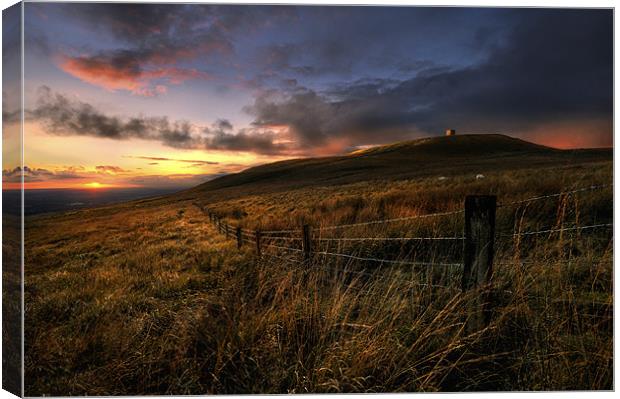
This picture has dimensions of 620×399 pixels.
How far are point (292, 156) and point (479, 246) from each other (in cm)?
308

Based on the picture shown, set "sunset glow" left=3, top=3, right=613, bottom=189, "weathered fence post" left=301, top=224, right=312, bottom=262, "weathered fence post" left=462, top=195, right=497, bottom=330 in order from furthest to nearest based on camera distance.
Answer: "weathered fence post" left=301, top=224, right=312, bottom=262, "sunset glow" left=3, top=3, right=613, bottom=189, "weathered fence post" left=462, top=195, right=497, bottom=330

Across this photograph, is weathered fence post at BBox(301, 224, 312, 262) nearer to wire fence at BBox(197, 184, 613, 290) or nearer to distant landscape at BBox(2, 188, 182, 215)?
wire fence at BBox(197, 184, 613, 290)

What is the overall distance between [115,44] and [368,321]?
3.95m

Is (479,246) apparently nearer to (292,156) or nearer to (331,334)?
(331,334)

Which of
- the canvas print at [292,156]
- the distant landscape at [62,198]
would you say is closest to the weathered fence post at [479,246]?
the canvas print at [292,156]

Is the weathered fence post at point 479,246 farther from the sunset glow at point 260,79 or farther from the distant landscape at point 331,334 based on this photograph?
the sunset glow at point 260,79

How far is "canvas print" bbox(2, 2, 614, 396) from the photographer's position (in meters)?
2.92

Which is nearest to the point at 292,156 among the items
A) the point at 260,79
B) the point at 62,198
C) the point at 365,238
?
the point at 260,79

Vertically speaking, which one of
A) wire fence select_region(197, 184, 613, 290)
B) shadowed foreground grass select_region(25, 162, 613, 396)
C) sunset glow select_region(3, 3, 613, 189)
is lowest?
shadowed foreground grass select_region(25, 162, 613, 396)

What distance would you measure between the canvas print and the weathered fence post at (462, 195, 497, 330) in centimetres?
1

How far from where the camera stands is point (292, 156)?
5.32 meters

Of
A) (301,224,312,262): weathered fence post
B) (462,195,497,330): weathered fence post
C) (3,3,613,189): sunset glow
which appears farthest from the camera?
(301,224,312,262): weathered fence post

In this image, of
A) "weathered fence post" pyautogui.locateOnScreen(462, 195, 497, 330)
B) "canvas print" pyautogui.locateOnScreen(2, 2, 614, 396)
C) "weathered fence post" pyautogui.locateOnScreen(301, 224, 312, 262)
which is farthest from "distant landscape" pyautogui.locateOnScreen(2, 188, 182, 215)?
"weathered fence post" pyautogui.locateOnScreen(462, 195, 497, 330)

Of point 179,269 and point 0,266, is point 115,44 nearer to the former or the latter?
point 0,266
